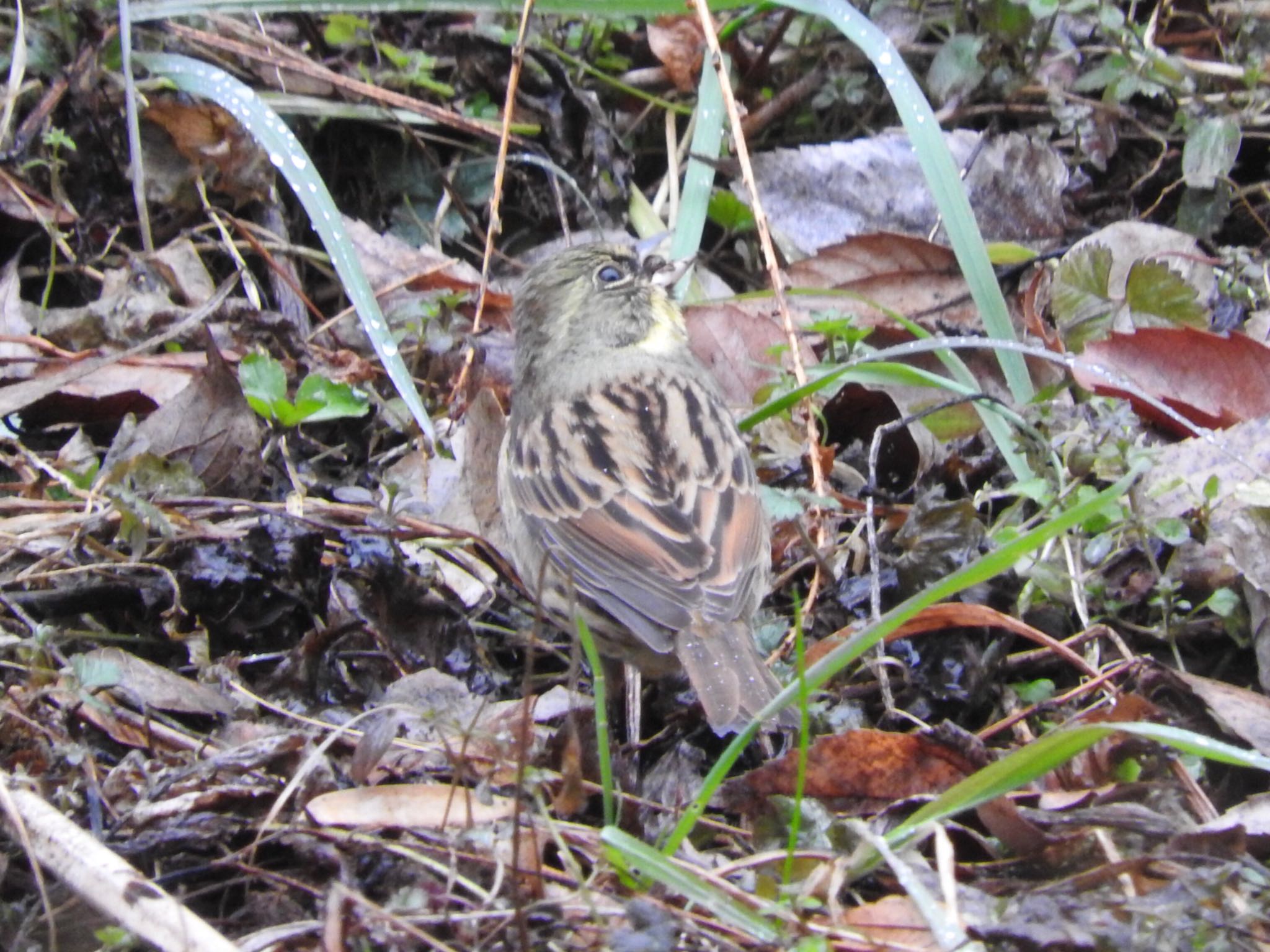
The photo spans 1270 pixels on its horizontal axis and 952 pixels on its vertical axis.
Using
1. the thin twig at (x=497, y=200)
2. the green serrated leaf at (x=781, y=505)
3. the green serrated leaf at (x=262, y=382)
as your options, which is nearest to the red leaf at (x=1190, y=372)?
the green serrated leaf at (x=781, y=505)

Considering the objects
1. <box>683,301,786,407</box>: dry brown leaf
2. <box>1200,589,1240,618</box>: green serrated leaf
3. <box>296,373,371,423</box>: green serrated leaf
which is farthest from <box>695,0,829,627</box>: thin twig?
<box>296,373,371,423</box>: green serrated leaf

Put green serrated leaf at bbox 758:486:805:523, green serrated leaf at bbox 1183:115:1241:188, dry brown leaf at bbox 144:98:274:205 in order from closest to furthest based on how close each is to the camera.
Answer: green serrated leaf at bbox 758:486:805:523
green serrated leaf at bbox 1183:115:1241:188
dry brown leaf at bbox 144:98:274:205

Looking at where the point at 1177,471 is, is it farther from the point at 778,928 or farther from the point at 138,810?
the point at 138,810

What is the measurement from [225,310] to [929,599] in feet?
11.2

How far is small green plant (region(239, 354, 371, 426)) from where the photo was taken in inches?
187

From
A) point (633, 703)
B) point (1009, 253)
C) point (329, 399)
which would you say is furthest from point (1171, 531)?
point (329, 399)

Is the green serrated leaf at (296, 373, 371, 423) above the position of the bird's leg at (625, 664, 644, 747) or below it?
above

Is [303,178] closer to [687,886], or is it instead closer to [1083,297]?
[1083,297]

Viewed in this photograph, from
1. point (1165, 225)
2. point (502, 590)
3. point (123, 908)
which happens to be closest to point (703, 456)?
point (502, 590)

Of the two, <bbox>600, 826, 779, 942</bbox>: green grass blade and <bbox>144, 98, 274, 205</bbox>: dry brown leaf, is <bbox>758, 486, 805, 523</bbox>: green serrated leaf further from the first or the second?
<bbox>144, 98, 274, 205</bbox>: dry brown leaf

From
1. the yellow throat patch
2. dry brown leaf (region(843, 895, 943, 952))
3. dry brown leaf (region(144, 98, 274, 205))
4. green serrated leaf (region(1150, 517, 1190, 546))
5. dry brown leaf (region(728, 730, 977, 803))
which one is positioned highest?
dry brown leaf (region(144, 98, 274, 205))

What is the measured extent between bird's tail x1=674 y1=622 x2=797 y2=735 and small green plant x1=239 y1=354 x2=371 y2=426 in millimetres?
1681

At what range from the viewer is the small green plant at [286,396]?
15.5 ft

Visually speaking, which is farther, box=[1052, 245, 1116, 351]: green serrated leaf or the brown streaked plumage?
box=[1052, 245, 1116, 351]: green serrated leaf
